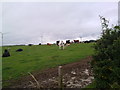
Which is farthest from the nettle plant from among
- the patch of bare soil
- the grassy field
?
the patch of bare soil

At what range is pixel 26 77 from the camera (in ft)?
54.7

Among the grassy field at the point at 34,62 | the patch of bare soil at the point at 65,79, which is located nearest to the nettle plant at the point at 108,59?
the grassy field at the point at 34,62

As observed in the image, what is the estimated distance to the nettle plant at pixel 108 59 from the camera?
8.34 m

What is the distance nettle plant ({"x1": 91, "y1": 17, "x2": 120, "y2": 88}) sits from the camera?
8.34m

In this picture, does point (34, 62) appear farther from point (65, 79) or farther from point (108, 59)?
point (108, 59)

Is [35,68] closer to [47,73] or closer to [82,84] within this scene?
[47,73]

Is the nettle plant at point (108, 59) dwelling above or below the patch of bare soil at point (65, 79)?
above

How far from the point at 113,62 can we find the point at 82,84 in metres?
5.28

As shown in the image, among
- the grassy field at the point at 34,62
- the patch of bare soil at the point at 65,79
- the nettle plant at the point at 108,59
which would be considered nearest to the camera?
the nettle plant at the point at 108,59

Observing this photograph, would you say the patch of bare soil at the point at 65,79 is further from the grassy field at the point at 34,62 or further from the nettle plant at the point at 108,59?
the nettle plant at the point at 108,59

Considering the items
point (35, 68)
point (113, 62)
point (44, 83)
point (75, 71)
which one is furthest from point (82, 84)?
point (35, 68)

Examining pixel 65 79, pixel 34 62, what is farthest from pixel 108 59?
pixel 34 62

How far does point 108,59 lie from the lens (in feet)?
28.3

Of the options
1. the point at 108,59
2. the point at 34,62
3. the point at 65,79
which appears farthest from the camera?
the point at 34,62
